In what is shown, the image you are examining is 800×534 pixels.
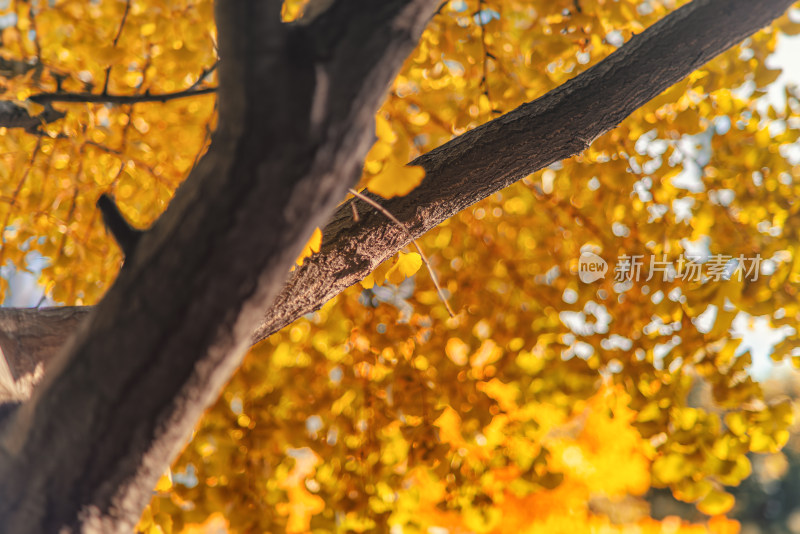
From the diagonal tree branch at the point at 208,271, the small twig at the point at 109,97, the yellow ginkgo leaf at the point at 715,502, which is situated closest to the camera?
the diagonal tree branch at the point at 208,271

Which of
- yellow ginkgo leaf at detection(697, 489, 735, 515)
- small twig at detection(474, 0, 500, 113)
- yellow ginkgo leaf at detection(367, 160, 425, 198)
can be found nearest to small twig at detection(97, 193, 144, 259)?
yellow ginkgo leaf at detection(367, 160, 425, 198)

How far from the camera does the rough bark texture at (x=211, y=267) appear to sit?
48 centimetres

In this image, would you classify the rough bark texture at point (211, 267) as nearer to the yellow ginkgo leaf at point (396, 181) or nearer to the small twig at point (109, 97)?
the yellow ginkgo leaf at point (396, 181)

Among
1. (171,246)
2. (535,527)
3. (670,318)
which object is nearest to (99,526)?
(171,246)

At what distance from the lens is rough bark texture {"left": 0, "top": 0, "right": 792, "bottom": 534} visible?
476 mm

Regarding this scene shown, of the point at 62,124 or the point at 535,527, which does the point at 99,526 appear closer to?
the point at 62,124

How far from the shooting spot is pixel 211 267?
0.50m

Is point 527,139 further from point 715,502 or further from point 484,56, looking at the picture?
point 715,502

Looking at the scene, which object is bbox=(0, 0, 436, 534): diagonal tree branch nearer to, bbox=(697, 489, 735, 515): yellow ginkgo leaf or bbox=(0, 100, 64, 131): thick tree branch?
bbox=(0, 100, 64, 131): thick tree branch

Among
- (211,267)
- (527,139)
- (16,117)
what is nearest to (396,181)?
(211,267)

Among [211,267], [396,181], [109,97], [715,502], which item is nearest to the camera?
[211,267]

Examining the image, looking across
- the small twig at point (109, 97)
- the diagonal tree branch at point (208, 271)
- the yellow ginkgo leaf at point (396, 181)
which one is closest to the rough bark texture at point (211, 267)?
the diagonal tree branch at point (208, 271)

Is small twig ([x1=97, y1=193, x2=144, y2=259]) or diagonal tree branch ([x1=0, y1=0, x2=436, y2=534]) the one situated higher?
small twig ([x1=97, y1=193, x2=144, y2=259])

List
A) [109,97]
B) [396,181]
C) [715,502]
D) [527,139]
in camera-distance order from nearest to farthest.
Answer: [396,181], [527,139], [109,97], [715,502]
